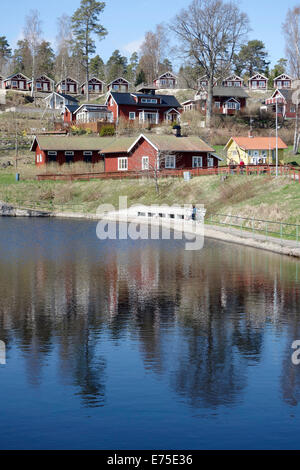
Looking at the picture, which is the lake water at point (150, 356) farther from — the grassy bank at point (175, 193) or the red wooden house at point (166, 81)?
the red wooden house at point (166, 81)

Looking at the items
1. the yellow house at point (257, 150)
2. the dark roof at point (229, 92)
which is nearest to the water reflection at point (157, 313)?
the yellow house at point (257, 150)

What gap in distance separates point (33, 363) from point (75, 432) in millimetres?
5052

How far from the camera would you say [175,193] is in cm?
→ 7069

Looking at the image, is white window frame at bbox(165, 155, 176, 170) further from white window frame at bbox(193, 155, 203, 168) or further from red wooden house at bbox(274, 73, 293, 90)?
red wooden house at bbox(274, 73, 293, 90)

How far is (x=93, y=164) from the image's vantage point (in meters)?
93.0

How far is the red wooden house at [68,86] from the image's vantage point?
150250 millimetres

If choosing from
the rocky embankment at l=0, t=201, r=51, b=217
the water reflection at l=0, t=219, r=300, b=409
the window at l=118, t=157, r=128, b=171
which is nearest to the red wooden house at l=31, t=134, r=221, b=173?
the window at l=118, t=157, r=128, b=171

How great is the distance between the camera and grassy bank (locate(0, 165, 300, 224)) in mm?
54844

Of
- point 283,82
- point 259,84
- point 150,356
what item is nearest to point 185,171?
point 150,356

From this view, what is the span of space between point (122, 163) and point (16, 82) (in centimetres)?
7036

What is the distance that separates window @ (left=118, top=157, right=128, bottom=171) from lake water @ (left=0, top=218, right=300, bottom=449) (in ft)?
160

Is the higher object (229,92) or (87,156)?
(229,92)

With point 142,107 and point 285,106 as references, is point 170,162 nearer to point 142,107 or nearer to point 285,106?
point 142,107
